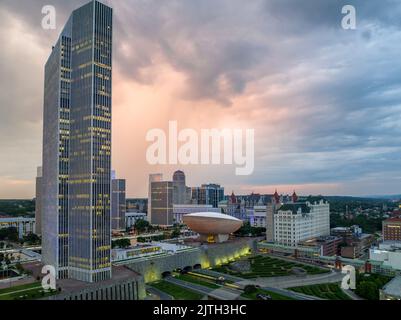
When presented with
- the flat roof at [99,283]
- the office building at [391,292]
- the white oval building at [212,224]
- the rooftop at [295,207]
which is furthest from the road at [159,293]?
the rooftop at [295,207]

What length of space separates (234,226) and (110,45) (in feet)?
229

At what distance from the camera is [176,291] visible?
233 feet

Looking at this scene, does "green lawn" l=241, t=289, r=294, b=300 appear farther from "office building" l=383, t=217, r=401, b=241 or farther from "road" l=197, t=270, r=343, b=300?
"office building" l=383, t=217, r=401, b=241

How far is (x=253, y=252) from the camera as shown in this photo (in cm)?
12025

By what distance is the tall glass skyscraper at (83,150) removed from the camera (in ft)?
230

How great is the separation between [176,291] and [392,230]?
97952mm

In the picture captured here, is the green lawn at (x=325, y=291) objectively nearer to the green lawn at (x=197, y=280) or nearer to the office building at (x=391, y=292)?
the office building at (x=391, y=292)

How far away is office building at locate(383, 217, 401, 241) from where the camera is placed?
13038 centimetres

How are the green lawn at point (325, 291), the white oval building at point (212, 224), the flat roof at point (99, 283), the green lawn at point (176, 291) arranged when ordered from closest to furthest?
the flat roof at point (99, 283), the green lawn at point (176, 291), the green lawn at point (325, 291), the white oval building at point (212, 224)

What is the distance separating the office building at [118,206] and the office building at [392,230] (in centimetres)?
12345
